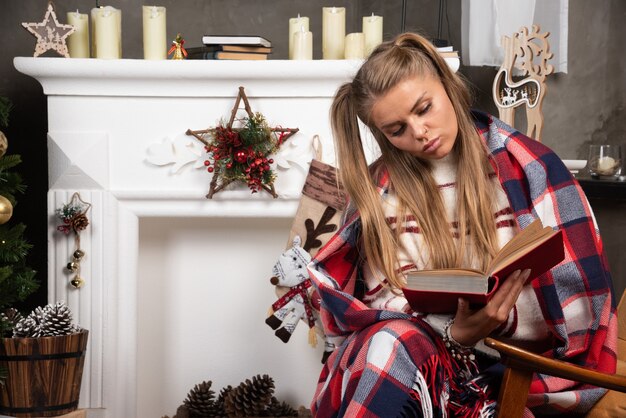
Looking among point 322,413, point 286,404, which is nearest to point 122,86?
point 286,404

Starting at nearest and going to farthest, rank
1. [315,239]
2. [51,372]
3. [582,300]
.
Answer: [582,300] < [51,372] < [315,239]

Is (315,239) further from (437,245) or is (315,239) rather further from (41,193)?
(41,193)

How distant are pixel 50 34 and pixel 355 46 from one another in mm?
952

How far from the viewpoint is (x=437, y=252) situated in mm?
1617

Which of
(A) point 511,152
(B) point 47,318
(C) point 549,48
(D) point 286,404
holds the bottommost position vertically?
(D) point 286,404

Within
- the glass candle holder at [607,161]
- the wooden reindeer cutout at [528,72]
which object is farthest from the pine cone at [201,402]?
the glass candle holder at [607,161]

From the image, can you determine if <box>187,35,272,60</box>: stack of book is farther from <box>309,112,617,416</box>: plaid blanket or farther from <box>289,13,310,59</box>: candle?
<box>309,112,617,416</box>: plaid blanket

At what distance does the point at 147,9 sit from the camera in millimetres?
2465

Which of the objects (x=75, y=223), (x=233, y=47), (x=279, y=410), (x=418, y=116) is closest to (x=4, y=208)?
(x=75, y=223)

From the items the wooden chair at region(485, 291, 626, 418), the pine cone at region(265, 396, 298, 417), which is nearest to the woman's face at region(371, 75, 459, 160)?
the wooden chair at region(485, 291, 626, 418)

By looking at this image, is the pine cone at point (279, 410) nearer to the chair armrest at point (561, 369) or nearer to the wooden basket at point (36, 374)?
the wooden basket at point (36, 374)

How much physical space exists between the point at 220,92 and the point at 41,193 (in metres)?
0.80

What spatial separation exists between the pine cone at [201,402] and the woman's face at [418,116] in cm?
139

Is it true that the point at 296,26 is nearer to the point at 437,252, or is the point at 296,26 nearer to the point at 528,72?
Answer: the point at 528,72
